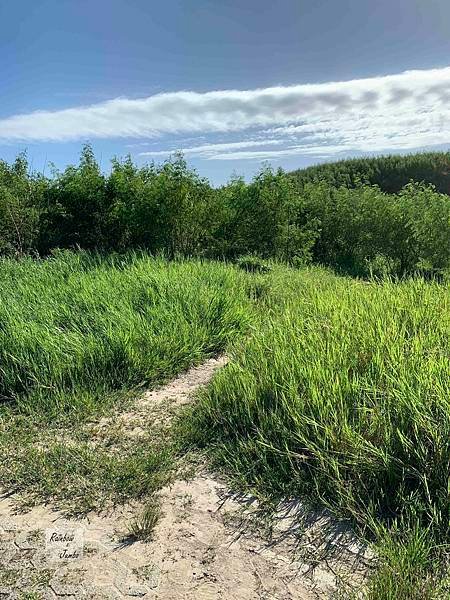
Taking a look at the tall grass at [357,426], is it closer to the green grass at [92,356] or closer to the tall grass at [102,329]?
the green grass at [92,356]

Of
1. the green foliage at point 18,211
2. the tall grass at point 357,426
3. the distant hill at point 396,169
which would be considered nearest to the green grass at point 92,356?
the tall grass at point 357,426

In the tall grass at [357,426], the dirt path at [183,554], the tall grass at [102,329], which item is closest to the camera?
the dirt path at [183,554]

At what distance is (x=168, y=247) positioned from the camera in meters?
9.73

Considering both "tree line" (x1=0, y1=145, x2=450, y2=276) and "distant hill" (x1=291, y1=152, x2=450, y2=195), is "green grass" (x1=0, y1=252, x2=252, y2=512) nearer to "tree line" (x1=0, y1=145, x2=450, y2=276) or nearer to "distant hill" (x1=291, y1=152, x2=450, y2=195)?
"tree line" (x1=0, y1=145, x2=450, y2=276)

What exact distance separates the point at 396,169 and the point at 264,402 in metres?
34.4

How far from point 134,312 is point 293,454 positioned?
8.42 ft

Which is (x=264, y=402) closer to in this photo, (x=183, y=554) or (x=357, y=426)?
(x=357, y=426)

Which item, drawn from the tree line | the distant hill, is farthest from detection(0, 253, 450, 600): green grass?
the distant hill

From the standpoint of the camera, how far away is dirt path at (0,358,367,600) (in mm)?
1990

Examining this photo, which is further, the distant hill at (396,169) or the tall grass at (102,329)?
the distant hill at (396,169)

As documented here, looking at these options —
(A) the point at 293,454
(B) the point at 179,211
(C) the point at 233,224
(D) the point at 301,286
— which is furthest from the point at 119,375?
(C) the point at 233,224

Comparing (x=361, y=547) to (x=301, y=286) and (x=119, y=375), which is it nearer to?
(x=119, y=375)

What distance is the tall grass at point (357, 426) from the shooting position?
2.22 metres

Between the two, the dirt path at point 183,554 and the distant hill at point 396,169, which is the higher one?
the distant hill at point 396,169
